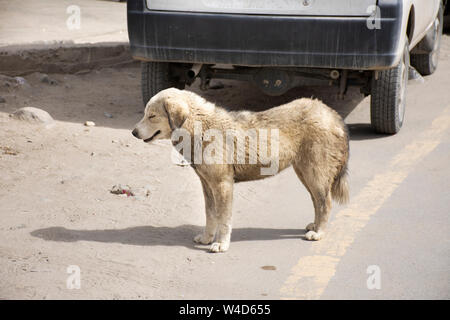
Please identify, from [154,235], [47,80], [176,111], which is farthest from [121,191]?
[47,80]

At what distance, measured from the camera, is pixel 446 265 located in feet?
15.1

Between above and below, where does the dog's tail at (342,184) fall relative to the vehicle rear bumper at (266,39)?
below

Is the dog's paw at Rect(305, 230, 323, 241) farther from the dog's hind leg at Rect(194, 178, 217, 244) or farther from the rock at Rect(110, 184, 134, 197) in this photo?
the rock at Rect(110, 184, 134, 197)

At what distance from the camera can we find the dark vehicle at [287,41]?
663cm

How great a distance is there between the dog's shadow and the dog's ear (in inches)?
32.0

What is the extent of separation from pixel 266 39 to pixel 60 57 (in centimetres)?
394

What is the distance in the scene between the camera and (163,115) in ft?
16.1

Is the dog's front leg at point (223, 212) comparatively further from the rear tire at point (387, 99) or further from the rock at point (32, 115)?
the rock at point (32, 115)

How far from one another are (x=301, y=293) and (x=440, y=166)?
9.60 feet

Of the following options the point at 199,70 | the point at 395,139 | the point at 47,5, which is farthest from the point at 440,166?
the point at 47,5

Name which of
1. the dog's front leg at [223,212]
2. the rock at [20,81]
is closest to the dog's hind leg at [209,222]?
the dog's front leg at [223,212]

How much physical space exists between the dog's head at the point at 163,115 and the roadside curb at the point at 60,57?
4948mm

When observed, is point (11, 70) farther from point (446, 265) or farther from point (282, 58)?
point (446, 265)

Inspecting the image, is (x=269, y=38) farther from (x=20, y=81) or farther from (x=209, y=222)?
(x=20, y=81)
